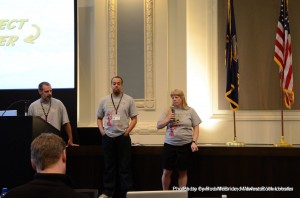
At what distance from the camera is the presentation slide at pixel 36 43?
23.4 ft

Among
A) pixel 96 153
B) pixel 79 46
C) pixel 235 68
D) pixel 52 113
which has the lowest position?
pixel 96 153

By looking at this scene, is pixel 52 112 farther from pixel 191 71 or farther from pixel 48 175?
pixel 48 175

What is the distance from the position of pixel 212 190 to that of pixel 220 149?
52 centimetres

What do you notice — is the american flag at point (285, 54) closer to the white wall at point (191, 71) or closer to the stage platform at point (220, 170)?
the white wall at point (191, 71)

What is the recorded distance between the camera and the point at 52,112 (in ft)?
19.4

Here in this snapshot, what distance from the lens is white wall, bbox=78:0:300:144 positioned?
22.9ft

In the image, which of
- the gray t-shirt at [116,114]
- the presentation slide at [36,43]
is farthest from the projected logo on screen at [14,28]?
the gray t-shirt at [116,114]

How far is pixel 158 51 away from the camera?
7098mm

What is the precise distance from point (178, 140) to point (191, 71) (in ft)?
6.40

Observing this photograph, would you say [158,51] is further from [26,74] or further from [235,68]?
[26,74]

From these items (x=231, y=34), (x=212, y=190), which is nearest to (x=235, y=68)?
(x=231, y=34)

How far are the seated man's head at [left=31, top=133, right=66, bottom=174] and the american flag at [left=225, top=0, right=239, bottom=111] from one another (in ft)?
15.6

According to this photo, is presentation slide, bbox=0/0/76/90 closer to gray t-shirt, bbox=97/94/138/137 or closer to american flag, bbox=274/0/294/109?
gray t-shirt, bbox=97/94/138/137

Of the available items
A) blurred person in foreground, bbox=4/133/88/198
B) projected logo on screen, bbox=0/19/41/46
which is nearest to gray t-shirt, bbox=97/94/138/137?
projected logo on screen, bbox=0/19/41/46
